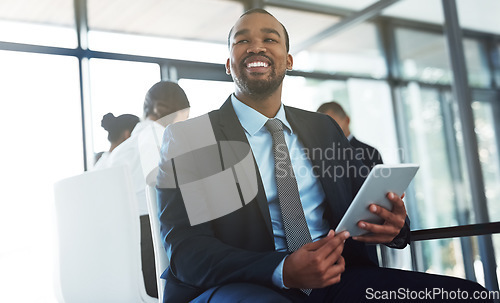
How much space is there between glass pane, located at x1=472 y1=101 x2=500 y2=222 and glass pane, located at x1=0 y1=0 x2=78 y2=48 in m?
3.55

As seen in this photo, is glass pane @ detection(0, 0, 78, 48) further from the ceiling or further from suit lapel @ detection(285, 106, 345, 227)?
suit lapel @ detection(285, 106, 345, 227)

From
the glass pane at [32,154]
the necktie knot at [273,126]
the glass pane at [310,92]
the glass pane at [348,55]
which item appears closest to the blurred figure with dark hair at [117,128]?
the glass pane at [32,154]

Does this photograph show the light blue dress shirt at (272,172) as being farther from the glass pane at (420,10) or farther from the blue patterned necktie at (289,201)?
the glass pane at (420,10)

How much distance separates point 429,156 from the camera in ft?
17.3

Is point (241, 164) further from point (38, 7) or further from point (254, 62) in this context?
point (38, 7)

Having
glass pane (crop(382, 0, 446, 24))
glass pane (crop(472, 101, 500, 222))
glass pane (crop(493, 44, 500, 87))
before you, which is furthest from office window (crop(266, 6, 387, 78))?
glass pane (crop(472, 101, 500, 222))

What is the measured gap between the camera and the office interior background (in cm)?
380

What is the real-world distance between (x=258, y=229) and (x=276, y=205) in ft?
0.33

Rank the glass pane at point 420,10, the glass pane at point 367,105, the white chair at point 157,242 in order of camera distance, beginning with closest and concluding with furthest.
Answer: the white chair at point 157,242 → the glass pane at point 420,10 → the glass pane at point 367,105

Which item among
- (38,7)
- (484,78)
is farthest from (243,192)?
(484,78)

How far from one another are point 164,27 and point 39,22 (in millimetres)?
1069

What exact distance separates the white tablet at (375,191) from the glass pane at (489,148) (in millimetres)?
3492

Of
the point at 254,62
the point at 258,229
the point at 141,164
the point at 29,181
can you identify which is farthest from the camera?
the point at 29,181

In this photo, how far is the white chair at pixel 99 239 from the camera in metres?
1.82
